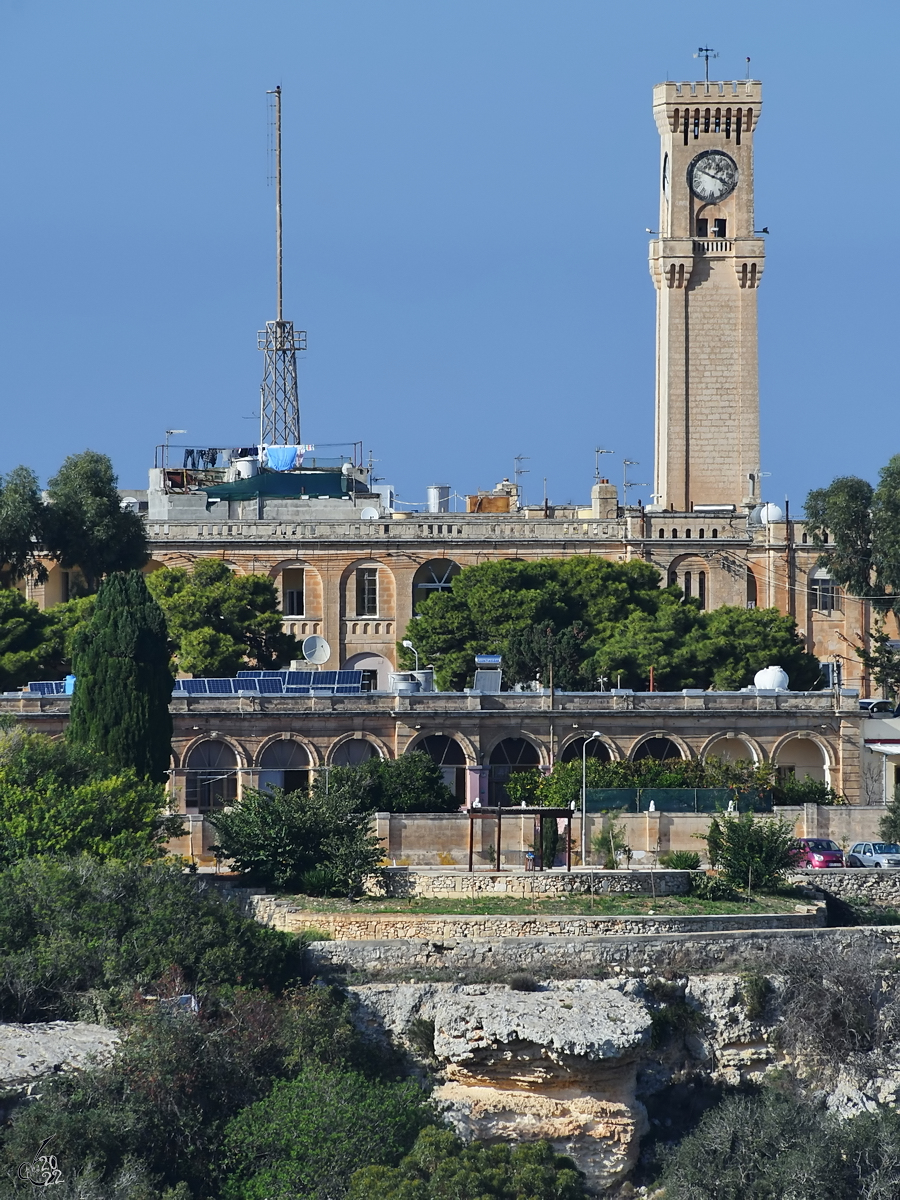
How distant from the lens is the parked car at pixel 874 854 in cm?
6819

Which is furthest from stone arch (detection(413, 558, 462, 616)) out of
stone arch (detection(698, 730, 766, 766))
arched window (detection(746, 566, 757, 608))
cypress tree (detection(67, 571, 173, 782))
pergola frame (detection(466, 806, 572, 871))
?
pergola frame (detection(466, 806, 572, 871))

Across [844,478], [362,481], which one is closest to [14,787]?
[844,478]

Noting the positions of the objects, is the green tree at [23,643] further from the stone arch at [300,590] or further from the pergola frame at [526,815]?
the pergola frame at [526,815]

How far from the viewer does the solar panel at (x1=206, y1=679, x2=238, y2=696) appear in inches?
3135

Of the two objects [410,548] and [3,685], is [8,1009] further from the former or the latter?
[410,548]

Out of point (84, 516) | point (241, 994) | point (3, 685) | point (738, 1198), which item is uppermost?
point (84, 516)

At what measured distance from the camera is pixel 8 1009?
171 feet

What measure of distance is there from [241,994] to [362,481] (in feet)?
258

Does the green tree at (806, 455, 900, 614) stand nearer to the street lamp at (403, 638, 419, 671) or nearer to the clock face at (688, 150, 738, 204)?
the street lamp at (403, 638, 419, 671)

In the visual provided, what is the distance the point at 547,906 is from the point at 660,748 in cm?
2350

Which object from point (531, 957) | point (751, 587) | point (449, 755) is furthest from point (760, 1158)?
point (751, 587)

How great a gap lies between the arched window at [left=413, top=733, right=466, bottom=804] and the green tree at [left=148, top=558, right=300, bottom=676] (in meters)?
16.2

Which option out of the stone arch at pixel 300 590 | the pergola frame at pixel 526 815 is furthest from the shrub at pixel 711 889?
the stone arch at pixel 300 590

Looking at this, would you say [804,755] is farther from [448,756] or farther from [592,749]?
[448,756]
